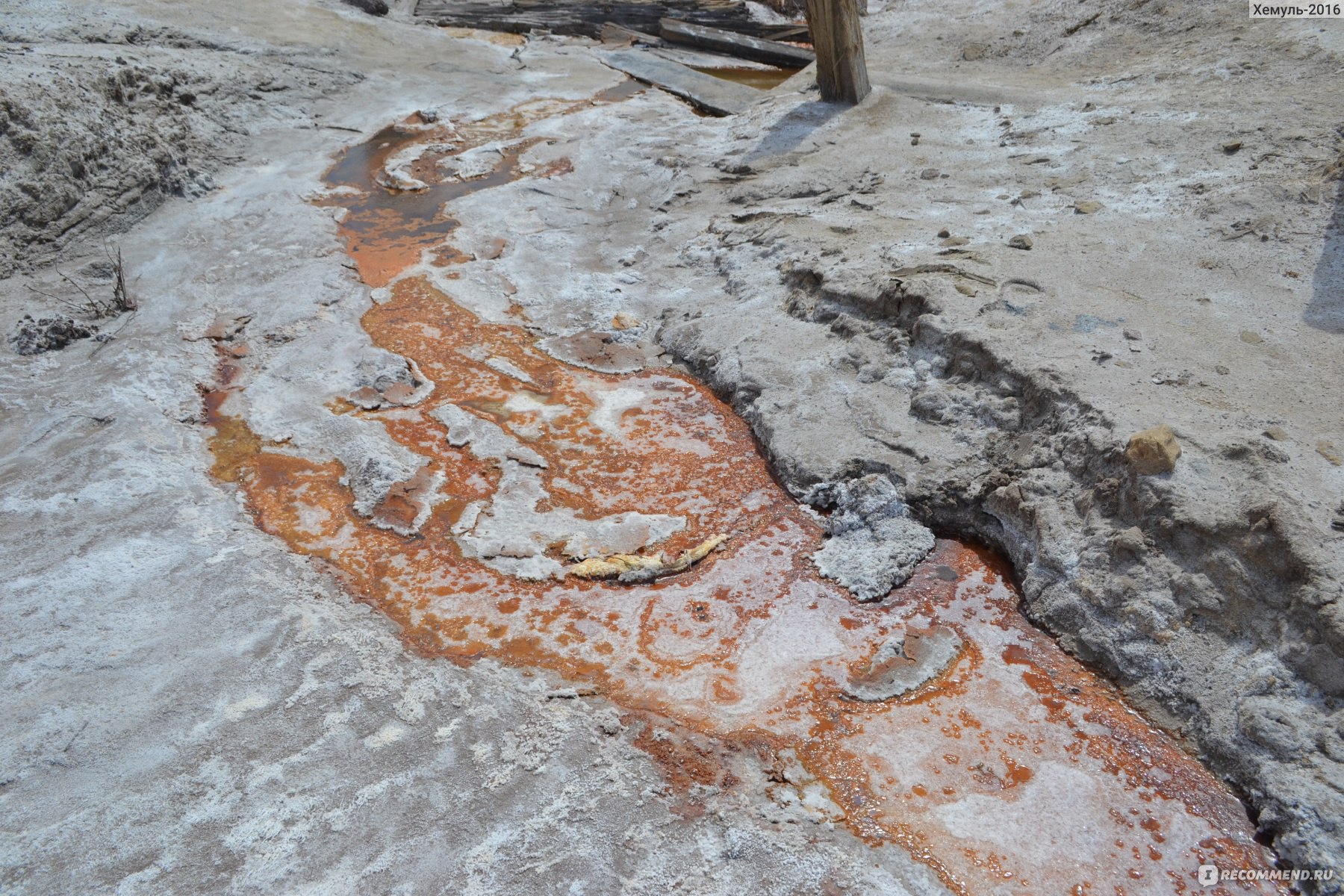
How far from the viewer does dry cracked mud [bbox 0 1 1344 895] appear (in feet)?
7.34

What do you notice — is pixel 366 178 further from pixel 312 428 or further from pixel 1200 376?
pixel 1200 376

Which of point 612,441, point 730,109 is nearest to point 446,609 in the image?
point 612,441

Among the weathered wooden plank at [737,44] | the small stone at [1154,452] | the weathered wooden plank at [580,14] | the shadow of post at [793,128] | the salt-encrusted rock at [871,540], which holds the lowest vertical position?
the salt-encrusted rock at [871,540]

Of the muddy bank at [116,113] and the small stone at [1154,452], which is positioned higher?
the muddy bank at [116,113]

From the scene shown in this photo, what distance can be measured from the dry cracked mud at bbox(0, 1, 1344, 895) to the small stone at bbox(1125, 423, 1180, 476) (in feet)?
0.22

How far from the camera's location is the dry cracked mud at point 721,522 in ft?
7.34

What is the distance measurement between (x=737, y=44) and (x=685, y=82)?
4.62ft

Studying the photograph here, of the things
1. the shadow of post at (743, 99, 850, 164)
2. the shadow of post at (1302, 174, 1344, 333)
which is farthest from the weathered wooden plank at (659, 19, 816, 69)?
the shadow of post at (1302, 174, 1344, 333)

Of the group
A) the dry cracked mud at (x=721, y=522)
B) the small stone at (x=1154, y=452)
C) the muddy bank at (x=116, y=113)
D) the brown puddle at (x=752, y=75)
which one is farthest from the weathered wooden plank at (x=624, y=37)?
the small stone at (x=1154, y=452)

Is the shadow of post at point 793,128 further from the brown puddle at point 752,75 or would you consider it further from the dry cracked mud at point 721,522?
the brown puddle at point 752,75

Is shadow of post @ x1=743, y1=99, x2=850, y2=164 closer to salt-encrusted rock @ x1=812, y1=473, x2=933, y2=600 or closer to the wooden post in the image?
the wooden post

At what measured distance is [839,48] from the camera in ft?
21.1

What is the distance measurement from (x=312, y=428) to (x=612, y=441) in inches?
53.8

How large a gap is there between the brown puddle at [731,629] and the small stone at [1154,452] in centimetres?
62
